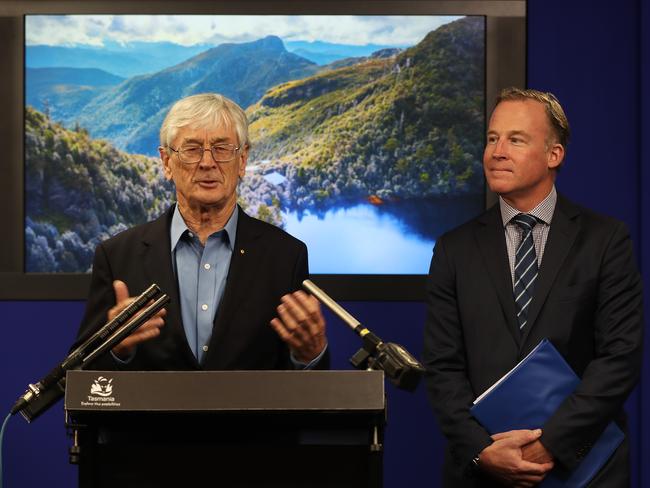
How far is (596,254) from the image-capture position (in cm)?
252

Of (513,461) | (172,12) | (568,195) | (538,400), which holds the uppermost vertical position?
(172,12)

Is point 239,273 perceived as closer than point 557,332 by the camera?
Yes

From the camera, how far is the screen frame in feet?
11.5

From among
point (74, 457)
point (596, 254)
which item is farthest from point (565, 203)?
point (74, 457)

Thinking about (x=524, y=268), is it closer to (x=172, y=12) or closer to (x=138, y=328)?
(x=138, y=328)

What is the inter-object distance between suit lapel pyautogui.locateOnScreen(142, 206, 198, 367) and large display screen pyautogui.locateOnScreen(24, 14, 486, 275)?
1.28m

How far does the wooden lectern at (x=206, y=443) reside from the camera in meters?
1.51

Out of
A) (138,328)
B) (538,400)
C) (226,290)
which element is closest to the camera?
(138,328)

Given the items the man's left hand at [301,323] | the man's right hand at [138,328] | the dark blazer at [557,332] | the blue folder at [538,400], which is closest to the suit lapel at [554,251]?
the dark blazer at [557,332]

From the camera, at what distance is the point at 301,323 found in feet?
6.01

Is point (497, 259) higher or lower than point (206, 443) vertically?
higher

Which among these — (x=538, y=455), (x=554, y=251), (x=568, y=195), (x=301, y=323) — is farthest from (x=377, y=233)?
(x=301, y=323)

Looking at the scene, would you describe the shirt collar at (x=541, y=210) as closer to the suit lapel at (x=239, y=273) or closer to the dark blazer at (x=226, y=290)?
the dark blazer at (x=226, y=290)

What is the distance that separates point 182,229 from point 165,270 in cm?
13
